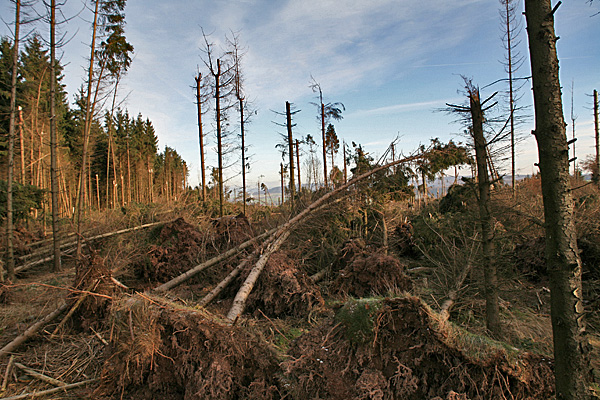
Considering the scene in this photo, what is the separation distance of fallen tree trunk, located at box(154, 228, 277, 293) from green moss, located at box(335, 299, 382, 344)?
149 inches

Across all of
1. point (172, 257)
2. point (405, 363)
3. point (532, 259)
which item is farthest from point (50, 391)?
point (532, 259)

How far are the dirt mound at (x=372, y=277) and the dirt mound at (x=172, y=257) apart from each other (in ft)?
9.92

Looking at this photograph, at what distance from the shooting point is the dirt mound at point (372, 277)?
520cm

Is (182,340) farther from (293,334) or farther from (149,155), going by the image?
(149,155)

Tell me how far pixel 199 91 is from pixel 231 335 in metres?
14.0

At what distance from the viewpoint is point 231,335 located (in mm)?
3074

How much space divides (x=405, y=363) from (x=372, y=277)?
2.75 metres

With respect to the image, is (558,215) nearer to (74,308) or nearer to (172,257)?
(74,308)

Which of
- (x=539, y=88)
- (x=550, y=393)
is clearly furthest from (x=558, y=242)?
(x=550, y=393)

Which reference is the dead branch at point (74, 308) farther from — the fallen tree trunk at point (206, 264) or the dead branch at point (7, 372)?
the fallen tree trunk at point (206, 264)

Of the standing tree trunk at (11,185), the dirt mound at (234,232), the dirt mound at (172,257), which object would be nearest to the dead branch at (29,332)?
the dirt mound at (172,257)

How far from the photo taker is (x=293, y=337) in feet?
13.9

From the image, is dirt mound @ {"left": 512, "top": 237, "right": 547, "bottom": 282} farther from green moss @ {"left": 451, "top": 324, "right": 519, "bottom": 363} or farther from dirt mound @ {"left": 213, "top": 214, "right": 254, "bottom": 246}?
dirt mound @ {"left": 213, "top": 214, "right": 254, "bottom": 246}

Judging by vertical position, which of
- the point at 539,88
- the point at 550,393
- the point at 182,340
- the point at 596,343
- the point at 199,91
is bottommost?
the point at 596,343
